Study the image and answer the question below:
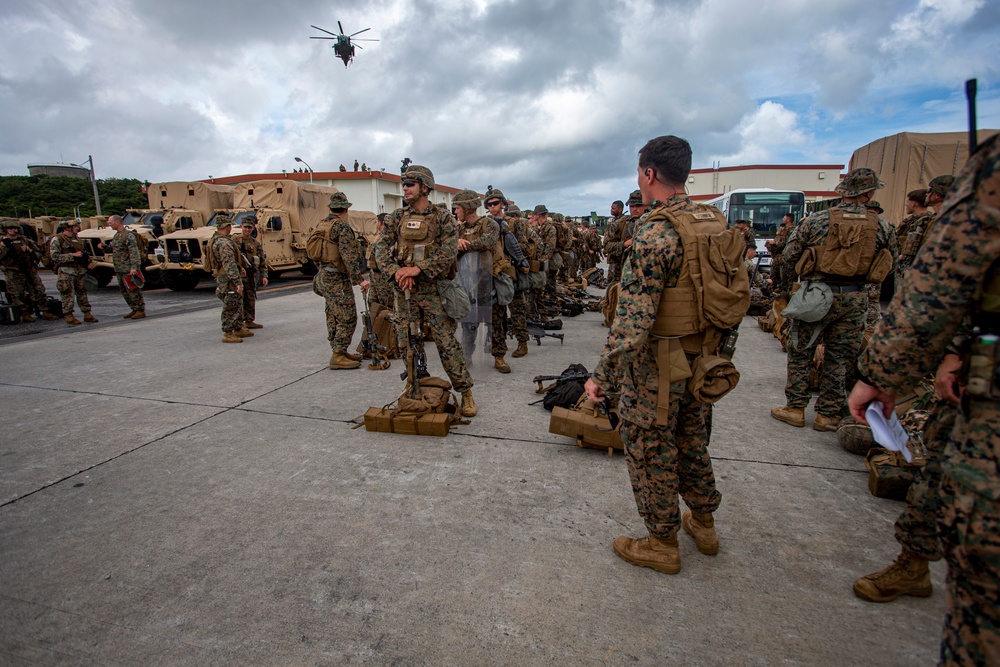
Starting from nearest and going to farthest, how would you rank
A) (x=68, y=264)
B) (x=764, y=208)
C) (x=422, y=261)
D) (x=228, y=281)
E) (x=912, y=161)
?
(x=422, y=261) → (x=228, y=281) → (x=68, y=264) → (x=912, y=161) → (x=764, y=208)

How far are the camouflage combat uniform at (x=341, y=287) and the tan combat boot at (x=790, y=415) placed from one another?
4.38 metres

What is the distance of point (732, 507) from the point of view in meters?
2.82

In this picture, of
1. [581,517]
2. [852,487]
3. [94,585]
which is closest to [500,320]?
[581,517]

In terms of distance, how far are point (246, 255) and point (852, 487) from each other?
8468mm

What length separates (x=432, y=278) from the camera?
4.04 metres

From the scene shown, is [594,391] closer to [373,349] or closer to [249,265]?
[373,349]

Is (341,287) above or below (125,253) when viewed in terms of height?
below

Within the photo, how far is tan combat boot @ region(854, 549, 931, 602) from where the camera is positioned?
208cm

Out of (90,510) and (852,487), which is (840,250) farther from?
(90,510)

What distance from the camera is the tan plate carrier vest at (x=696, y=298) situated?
6.65 feet

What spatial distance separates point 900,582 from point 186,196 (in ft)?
61.0

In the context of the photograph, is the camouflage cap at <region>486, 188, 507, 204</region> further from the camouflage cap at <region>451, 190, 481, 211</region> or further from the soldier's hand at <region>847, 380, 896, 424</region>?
the soldier's hand at <region>847, 380, 896, 424</region>

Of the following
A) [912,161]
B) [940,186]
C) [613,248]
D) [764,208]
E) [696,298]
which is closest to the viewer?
[696,298]

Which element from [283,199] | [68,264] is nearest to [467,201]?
[68,264]
